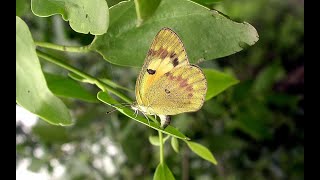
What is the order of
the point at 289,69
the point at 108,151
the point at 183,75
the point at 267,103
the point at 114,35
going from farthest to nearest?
1. the point at 289,69
2. the point at 108,151
3. the point at 267,103
4. the point at 114,35
5. the point at 183,75

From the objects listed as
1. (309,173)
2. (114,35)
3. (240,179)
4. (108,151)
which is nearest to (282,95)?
(240,179)

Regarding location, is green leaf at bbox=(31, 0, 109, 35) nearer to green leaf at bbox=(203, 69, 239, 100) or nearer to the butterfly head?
the butterfly head

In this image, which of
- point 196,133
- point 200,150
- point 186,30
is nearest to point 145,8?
point 186,30

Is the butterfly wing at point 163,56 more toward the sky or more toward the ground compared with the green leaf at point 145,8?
more toward the ground

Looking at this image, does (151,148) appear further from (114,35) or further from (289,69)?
(114,35)

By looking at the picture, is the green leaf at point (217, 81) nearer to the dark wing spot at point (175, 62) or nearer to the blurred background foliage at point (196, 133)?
the dark wing spot at point (175, 62)

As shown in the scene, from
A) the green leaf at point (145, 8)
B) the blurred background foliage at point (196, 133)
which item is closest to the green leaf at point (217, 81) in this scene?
the green leaf at point (145, 8)

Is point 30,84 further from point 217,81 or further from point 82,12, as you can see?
point 217,81
